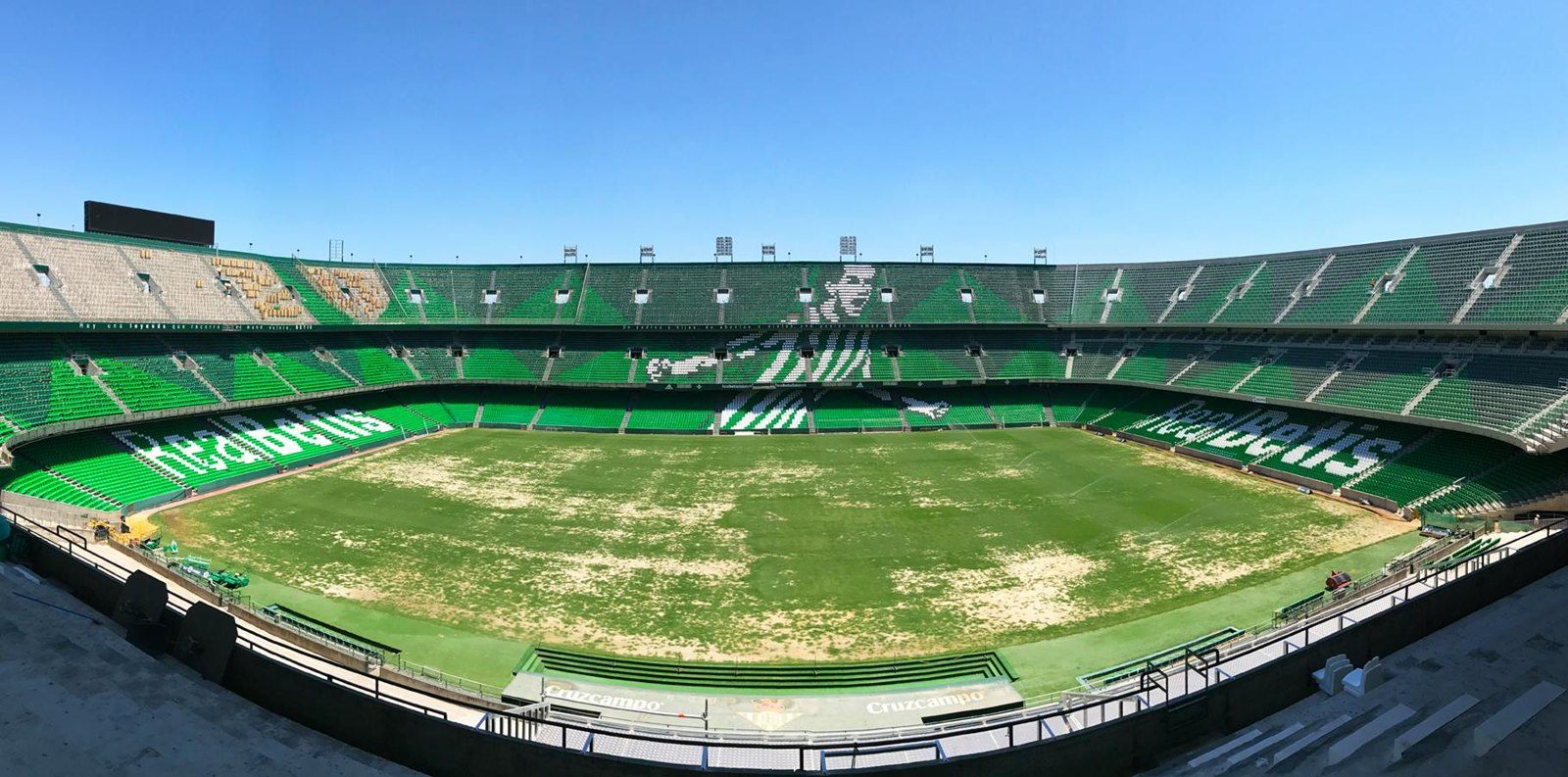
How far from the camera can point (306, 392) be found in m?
41.9

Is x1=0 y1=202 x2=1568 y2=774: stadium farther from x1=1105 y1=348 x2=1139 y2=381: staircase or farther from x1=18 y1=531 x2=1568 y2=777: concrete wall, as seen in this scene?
x1=1105 y1=348 x2=1139 y2=381: staircase

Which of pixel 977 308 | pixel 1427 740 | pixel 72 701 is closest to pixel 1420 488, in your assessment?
pixel 1427 740

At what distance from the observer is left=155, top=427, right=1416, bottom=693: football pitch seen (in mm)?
18734

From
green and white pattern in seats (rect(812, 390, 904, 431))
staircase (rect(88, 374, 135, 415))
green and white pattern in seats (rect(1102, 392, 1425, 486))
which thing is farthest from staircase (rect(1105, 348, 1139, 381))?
staircase (rect(88, 374, 135, 415))

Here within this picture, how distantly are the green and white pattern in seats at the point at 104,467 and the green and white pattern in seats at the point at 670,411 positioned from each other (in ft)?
77.5

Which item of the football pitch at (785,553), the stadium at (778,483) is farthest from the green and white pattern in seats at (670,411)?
the football pitch at (785,553)

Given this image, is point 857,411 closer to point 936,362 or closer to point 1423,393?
point 936,362

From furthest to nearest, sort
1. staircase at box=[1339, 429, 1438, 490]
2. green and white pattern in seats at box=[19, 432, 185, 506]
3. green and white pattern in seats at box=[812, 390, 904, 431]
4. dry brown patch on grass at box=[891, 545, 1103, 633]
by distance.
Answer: green and white pattern in seats at box=[812, 390, 904, 431]
staircase at box=[1339, 429, 1438, 490]
green and white pattern in seats at box=[19, 432, 185, 506]
dry brown patch on grass at box=[891, 545, 1103, 633]

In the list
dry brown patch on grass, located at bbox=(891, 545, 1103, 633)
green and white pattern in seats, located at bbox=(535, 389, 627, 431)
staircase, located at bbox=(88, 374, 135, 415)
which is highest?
staircase, located at bbox=(88, 374, 135, 415)

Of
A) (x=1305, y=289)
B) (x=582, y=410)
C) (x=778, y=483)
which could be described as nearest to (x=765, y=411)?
(x=582, y=410)

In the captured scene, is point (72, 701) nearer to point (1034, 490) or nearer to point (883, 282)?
point (1034, 490)

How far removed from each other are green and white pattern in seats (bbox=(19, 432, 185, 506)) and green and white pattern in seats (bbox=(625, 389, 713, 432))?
23.6m

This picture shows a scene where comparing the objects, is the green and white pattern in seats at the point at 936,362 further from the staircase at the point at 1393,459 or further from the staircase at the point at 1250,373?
the staircase at the point at 1393,459

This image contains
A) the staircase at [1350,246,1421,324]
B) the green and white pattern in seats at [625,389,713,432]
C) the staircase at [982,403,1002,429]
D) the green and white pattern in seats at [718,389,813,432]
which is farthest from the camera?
the staircase at [982,403,1002,429]
